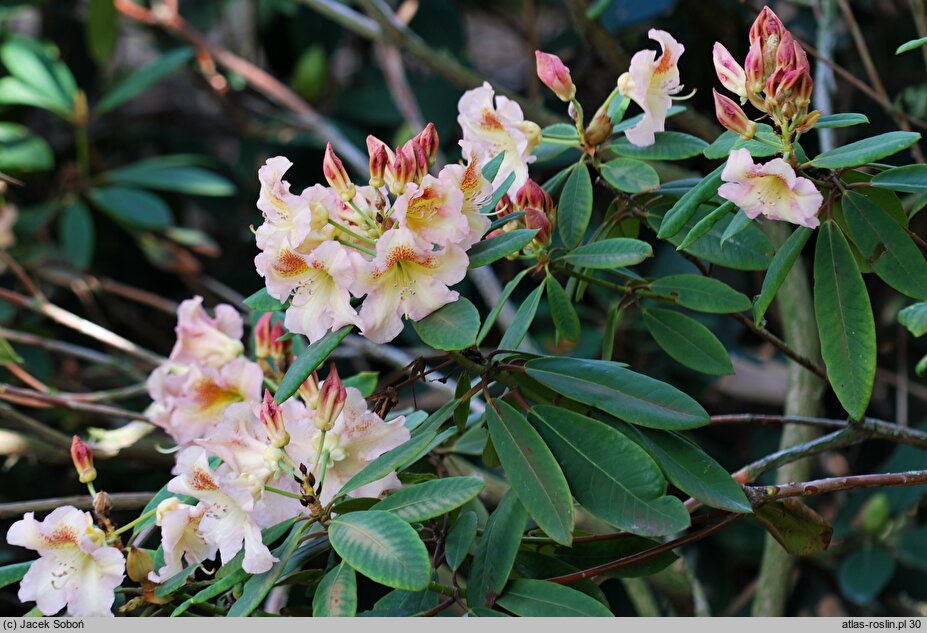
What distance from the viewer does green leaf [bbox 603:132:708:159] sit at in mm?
892

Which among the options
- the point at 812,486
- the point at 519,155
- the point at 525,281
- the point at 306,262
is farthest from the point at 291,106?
the point at 812,486

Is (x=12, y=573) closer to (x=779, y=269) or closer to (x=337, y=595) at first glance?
(x=337, y=595)

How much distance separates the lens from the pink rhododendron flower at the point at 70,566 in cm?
79

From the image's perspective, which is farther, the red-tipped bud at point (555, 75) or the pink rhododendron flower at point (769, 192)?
the red-tipped bud at point (555, 75)

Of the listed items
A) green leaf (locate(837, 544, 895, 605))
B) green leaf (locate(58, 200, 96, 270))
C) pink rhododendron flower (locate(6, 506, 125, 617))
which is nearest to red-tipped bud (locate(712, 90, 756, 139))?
pink rhododendron flower (locate(6, 506, 125, 617))

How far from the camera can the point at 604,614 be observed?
0.73 m

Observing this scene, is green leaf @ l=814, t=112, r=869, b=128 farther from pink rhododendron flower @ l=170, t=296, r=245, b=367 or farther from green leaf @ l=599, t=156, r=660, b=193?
pink rhododendron flower @ l=170, t=296, r=245, b=367

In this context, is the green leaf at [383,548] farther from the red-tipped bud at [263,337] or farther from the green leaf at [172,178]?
the green leaf at [172,178]

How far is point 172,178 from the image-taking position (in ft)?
6.47

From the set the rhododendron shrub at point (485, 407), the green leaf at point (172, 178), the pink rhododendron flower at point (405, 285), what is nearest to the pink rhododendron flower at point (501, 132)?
the rhododendron shrub at point (485, 407)

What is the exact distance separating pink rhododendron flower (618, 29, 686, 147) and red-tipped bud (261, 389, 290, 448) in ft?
1.33

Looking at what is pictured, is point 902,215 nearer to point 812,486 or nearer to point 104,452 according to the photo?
point 812,486

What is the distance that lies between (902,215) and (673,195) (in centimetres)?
20

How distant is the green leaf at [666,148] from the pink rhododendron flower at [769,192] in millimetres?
159
